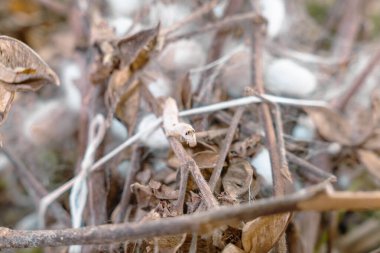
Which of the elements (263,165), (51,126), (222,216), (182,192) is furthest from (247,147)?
(51,126)

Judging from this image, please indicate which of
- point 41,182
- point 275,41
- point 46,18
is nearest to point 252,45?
point 275,41

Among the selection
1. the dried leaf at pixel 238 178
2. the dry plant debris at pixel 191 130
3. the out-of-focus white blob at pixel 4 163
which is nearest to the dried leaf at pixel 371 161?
the dry plant debris at pixel 191 130

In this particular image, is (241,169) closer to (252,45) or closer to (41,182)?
(252,45)

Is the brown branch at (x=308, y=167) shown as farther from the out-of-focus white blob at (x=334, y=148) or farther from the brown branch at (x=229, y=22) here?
the brown branch at (x=229, y=22)

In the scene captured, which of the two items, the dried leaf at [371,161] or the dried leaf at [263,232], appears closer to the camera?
the dried leaf at [263,232]

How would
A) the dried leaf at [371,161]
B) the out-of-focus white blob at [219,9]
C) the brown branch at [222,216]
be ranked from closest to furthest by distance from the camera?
1. the brown branch at [222,216]
2. the dried leaf at [371,161]
3. the out-of-focus white blob at [219,9]

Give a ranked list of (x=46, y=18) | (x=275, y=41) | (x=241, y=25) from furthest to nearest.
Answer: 1. (x=46, y=18)
2. (x=275, y=41)
3. (x=241, y=25)
